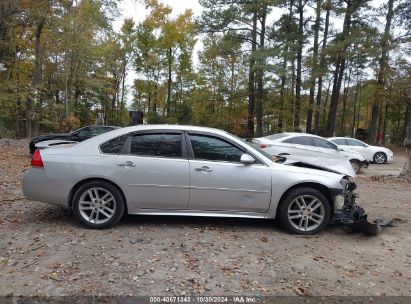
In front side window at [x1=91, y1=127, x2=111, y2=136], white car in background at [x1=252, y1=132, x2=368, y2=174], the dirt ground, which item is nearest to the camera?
the dirt ground

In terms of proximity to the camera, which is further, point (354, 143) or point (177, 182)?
point (354, 143)

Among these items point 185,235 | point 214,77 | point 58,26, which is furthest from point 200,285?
point 214,77

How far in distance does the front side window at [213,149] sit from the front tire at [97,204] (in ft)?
4.21

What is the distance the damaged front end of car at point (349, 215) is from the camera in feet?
17.4

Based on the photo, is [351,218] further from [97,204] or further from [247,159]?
[97,204]

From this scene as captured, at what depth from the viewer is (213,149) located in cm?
534

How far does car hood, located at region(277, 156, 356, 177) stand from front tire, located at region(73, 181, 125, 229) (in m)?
2.57

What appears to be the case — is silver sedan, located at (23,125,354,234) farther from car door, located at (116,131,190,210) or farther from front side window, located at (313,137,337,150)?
front side window, located at (313,137,337,150)

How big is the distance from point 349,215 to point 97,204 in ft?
12.2

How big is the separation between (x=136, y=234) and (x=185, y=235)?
26.3 inches

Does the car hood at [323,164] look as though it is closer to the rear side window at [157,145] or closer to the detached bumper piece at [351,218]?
the detached bumper piece at [351,218]

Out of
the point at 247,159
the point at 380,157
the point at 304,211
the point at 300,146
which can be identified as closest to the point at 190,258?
the point at 247,159

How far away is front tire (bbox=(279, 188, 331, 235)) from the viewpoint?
17.2ft

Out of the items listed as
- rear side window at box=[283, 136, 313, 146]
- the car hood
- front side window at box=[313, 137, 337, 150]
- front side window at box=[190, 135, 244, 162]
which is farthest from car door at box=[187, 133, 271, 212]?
front side window at box=[313, 137, 337, 150]
